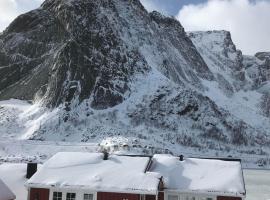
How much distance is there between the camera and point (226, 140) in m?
151

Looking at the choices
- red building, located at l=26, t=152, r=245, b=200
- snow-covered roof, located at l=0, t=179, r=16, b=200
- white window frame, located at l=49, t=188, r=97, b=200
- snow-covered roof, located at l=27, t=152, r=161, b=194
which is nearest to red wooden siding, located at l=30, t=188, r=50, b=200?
red building, located at l=26, t=152, r=245, b=200

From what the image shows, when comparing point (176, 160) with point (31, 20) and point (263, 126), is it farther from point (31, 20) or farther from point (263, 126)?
point (263, 126)

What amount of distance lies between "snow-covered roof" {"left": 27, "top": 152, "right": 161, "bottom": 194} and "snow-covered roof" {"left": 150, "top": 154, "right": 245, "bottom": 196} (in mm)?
2136

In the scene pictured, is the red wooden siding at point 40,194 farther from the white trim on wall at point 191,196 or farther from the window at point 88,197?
the white trim on wall at point 191,196

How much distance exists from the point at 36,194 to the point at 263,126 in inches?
6737

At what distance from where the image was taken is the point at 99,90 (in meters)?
146

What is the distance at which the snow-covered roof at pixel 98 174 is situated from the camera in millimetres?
35719

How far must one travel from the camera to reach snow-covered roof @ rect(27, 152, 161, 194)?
35719 mm

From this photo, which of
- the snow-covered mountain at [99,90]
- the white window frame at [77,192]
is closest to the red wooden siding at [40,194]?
the white window frame at [77,192]

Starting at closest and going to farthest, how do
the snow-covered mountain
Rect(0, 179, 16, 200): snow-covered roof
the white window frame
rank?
1. Rect(0, 179, 16, 200): snow-covered roof
2. the white window frame
3. the snow-covered mountain

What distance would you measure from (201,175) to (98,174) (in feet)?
25.2

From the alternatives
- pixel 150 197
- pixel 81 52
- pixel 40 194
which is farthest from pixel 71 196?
pixel 81 52

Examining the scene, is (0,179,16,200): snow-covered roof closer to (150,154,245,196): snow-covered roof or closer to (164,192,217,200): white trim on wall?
(150,154,245,196): snow-covered roof

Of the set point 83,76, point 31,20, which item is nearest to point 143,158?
point 83,76
